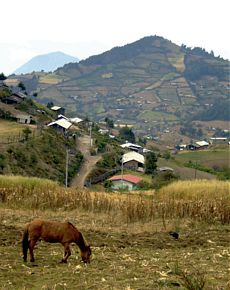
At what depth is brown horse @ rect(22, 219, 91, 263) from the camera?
10453mm

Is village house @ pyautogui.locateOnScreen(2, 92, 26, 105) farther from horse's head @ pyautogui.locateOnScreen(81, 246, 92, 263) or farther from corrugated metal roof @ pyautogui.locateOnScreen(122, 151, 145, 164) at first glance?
→ horse's head @ pyautogui.locateOnScreen(81, 246, 92, 263)

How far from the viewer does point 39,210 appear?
18812 millimetres

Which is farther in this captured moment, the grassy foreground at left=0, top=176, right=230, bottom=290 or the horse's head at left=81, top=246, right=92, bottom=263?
the horse's head at left=81, top=246, right=92, bottom=263

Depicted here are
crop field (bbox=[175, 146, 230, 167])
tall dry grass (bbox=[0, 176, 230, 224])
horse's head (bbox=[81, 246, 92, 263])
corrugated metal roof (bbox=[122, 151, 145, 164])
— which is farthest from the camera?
crop field (bbox=[175, 146, 230, 167])

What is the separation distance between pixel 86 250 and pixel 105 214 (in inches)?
308

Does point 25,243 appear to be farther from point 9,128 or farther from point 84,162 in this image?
point 9,128

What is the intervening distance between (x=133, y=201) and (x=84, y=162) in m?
43.8

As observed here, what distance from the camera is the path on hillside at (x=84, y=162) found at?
172 feet

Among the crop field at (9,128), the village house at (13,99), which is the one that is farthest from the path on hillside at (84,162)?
the village house at (13,99)

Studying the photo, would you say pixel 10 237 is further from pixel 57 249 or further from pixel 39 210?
pixel 39 210

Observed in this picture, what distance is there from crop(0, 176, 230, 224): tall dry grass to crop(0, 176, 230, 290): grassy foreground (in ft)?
0.12

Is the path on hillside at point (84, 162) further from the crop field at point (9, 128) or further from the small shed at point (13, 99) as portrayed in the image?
the small shed at point (13, 99)

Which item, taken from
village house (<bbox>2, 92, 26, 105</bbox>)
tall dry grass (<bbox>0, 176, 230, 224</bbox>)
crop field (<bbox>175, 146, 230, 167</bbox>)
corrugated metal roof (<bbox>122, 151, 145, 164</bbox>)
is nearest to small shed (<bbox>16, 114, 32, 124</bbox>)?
village house (<bbox>2, 92, 26, 105</bbox>)

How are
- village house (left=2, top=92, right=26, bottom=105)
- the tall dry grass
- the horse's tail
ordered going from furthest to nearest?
1. village house (left=2, top=92, right=26, bottom=105)
2. the tall dry grass
3. the horse's tail
